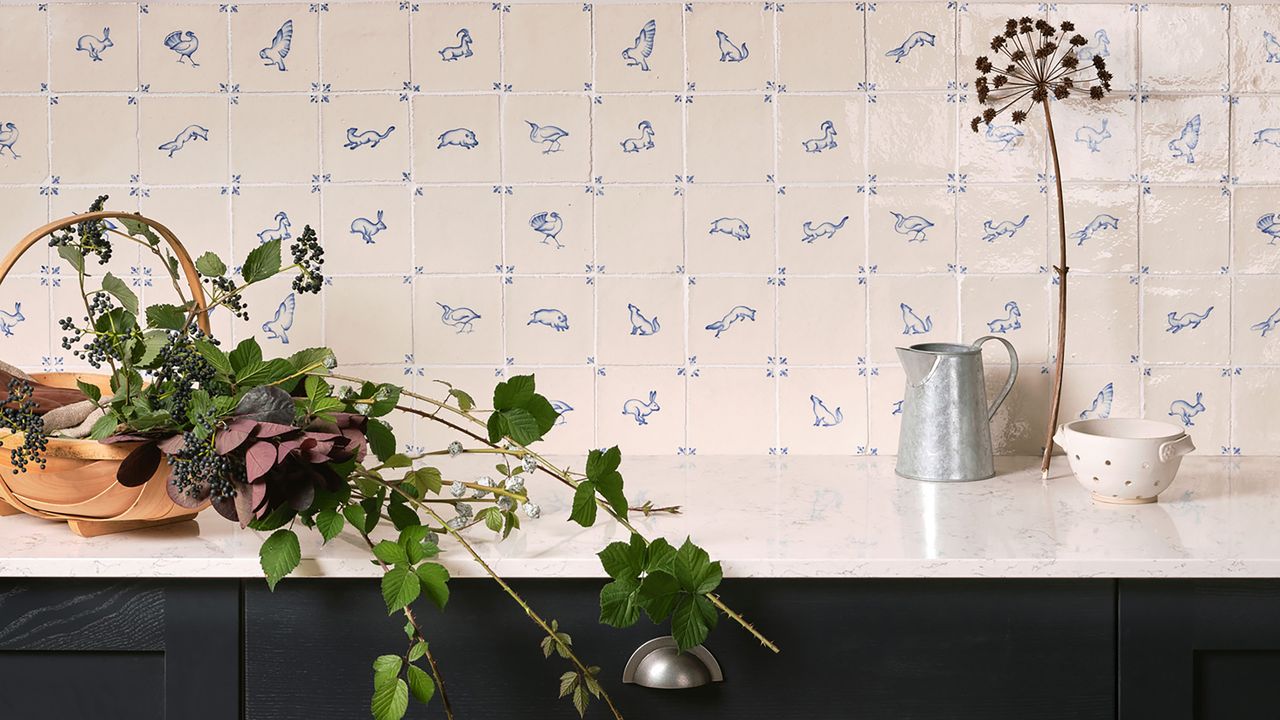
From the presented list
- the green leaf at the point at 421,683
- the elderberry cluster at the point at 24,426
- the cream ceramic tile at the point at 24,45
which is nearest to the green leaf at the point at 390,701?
the green leaf at the point at 421,683

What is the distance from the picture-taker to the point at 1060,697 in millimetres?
986

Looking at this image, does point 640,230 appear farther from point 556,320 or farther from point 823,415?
point 823,415

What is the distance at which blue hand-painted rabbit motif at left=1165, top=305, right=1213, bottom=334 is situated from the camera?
1.48 meters

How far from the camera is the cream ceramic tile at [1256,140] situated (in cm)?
146

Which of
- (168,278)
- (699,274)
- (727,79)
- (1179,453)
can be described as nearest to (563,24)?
(727,79)

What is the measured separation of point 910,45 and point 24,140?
1.26 metres

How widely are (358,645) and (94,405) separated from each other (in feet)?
1.19

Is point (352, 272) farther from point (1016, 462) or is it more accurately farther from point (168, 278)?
point (1016, 462)

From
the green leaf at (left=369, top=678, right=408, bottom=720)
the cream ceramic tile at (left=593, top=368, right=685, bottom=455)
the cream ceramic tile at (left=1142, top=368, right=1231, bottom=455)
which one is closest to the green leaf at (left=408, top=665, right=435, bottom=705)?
the green leaf at (left=369, top=678, right=408, bottom=720)

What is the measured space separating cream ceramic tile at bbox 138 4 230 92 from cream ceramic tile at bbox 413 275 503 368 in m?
0.42

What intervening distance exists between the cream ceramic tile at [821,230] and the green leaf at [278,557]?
814 millimetres

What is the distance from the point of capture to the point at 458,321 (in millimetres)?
1492

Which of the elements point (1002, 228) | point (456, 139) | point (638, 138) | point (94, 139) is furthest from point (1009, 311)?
point (94, 139)

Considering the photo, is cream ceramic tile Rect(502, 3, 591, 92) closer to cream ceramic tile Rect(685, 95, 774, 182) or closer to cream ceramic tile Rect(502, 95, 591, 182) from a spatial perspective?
cream ceramic tile Rect(502, 95, 591, 182)
